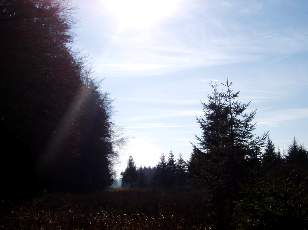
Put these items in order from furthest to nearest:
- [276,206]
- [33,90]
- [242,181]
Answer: [242,181] → [33,90] → [276,206]

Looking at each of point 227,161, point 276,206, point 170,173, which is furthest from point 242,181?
point 170,173

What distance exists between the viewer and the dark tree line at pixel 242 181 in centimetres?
927

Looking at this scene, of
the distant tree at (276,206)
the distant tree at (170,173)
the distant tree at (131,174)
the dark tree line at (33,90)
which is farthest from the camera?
the distant tree at (131,174)

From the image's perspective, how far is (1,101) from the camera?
12.1m

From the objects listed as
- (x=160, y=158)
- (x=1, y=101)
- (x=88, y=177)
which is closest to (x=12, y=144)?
(x=1, y=101)

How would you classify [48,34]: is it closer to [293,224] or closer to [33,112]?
[33,112]

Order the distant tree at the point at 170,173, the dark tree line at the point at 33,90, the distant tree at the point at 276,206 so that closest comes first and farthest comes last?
the distant tree at the point at 276,206 → the dark tree line at the point at 33,90 → the distant tree at the point at 170,173

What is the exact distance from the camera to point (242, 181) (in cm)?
1752

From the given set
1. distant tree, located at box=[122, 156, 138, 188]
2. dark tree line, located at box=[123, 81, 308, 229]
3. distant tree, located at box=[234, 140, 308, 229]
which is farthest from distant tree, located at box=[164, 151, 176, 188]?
distant tree, located at box=[234, 140, 308, 229]

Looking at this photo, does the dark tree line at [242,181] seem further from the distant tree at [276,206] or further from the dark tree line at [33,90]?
the dark tree line at [33,90]

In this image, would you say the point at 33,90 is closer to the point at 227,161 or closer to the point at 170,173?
the point at 227,161

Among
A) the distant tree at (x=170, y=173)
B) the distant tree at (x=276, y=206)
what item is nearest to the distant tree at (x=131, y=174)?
the distant tree at (x=170, y=173)

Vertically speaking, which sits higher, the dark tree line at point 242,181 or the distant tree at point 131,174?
the distant tree at point 131,174

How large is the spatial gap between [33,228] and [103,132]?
26474mm
